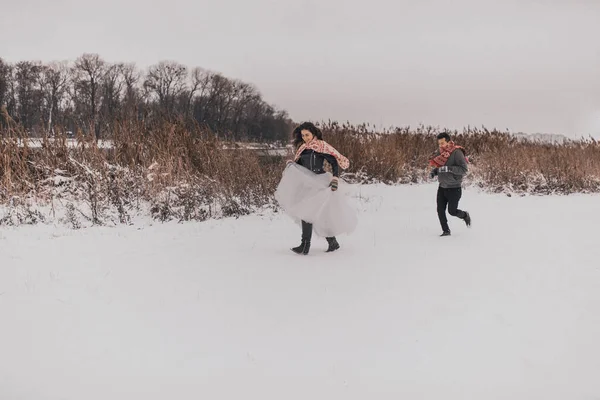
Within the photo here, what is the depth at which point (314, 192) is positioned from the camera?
19.7 feet

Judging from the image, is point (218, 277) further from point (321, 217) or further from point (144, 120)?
point (144, 120)

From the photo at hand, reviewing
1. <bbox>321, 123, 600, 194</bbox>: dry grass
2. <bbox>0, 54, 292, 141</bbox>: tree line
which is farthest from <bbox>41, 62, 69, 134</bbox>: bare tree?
<bbox>321, 123, 600, 194</bbox>: dry grass

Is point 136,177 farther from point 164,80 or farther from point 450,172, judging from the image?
point 164,80

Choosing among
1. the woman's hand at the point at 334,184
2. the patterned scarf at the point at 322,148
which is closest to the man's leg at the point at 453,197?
the patterned scarf at the point at 322,148

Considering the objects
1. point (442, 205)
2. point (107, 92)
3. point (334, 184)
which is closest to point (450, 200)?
point (442, 205)

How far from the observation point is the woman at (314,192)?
5957mm

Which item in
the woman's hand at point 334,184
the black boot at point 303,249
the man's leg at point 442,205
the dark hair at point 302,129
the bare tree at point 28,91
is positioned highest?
the bare tree at point 28,91

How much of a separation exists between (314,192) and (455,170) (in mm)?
2416

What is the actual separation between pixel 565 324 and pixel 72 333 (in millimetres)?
3944

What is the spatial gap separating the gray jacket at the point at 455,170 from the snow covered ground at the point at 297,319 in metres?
0.92

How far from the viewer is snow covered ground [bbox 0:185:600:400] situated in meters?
2.98

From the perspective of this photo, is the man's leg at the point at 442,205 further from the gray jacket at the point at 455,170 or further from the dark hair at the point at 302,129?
the dark hair at the point at 302,129

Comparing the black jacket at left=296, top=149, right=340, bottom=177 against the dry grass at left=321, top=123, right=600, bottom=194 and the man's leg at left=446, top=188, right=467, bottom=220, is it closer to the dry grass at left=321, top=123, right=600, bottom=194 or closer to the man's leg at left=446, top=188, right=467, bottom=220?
the man's leg at left=446, top=188, right=467, bottom=220

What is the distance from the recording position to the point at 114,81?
51.3 m
